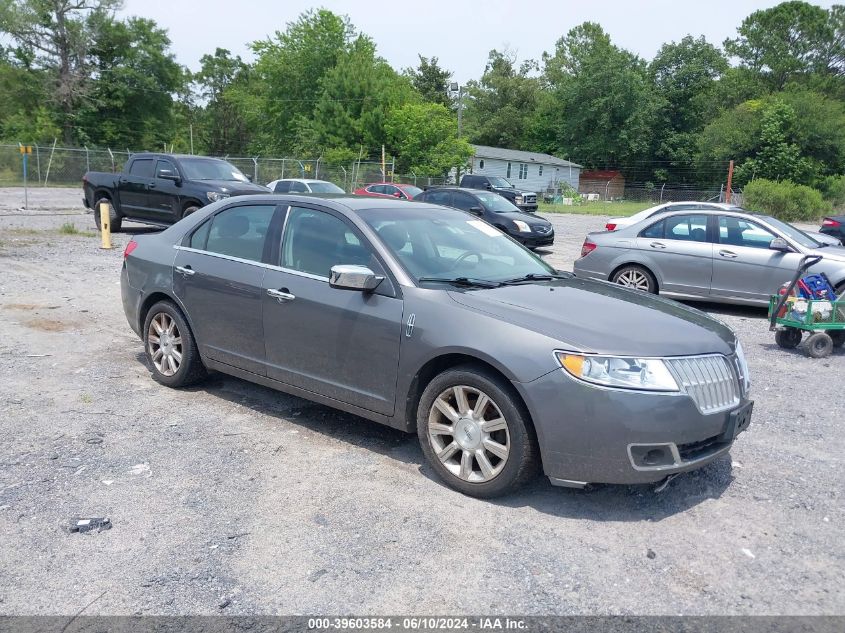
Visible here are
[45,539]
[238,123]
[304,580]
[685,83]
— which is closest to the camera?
[304,580]

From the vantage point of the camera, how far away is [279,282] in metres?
4.98

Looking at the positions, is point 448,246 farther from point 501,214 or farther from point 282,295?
point 501,214

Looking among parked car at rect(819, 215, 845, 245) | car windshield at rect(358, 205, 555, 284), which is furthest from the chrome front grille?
parked car at rect(819, 215, 845, 245)

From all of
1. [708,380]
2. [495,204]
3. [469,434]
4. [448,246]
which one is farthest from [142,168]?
[708,380]

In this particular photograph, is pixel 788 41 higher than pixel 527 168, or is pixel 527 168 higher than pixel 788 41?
pixel 788 41

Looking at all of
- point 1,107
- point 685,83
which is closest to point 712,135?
point 685,83

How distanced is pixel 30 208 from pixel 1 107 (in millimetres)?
41803

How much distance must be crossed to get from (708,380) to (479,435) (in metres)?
1.28

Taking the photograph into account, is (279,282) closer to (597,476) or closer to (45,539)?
(45,539)

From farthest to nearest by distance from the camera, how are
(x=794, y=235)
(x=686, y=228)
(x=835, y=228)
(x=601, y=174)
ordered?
1. (x=601, y=174)
2. (x=835, y=228)
3. (x=686, y=228)
4. (x=794, y=235)

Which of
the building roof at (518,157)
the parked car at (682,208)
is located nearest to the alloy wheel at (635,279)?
the parked car at (682,208)

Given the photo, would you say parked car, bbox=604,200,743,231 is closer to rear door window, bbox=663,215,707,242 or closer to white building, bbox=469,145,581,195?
rear door window, bbox=663,215,707,242

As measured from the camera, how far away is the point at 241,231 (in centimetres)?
547

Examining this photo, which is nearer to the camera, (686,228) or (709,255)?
(709,255)
